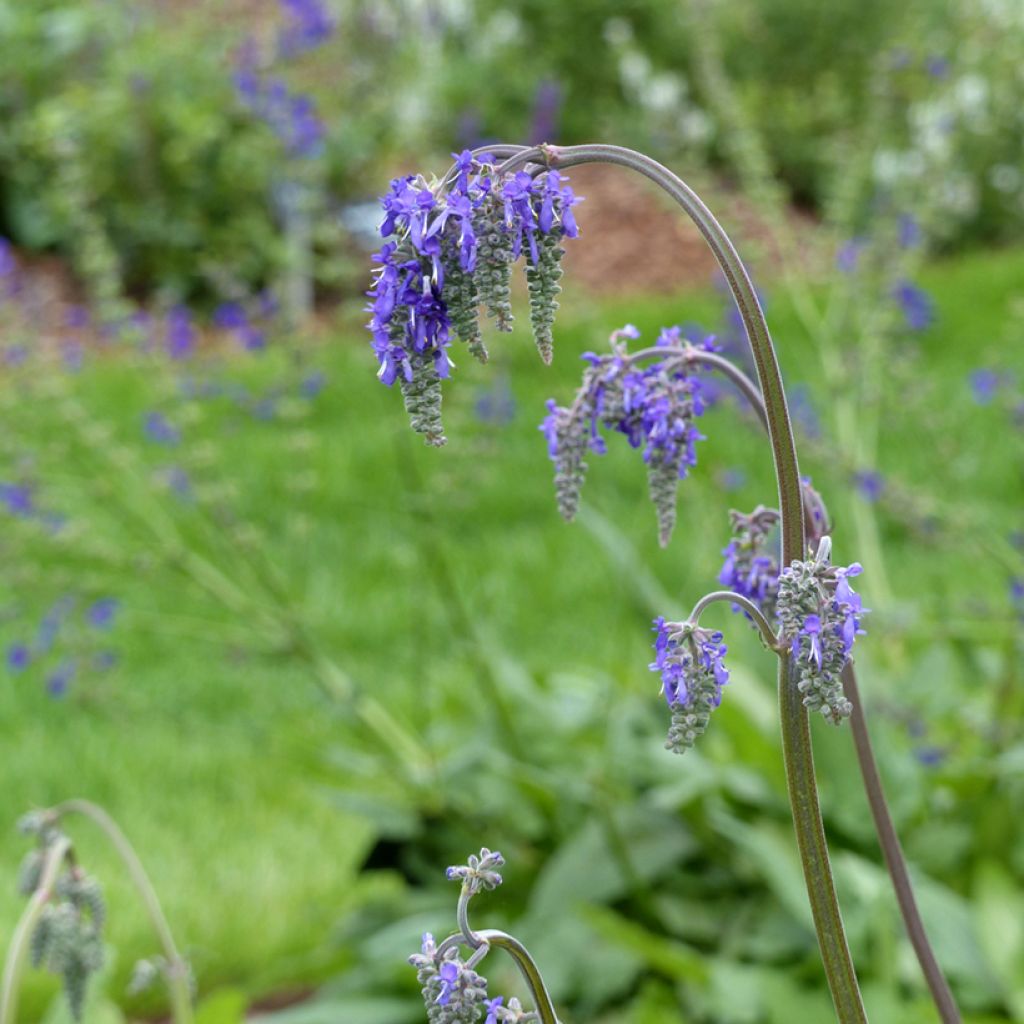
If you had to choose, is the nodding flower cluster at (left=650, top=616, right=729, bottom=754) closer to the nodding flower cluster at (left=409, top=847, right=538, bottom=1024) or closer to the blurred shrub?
the nodding flower cluster at (left=409, top=847, right=538, bottom=1024)

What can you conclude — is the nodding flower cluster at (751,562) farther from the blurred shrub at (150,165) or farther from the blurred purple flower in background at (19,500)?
the blurred shrub at (150,165)

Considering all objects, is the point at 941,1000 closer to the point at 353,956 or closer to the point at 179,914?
the point at 353,956

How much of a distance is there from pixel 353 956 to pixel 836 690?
2.80m

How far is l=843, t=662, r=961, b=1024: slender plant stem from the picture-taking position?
1.54 m

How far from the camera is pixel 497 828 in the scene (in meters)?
4.02

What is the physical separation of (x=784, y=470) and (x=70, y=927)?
1179 millimetres

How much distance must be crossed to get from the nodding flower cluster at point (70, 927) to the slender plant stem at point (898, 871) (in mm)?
983

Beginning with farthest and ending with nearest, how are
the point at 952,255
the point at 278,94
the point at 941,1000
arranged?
1. the point at 952,255
2. the point at 278,94
3. the point at 941,1000

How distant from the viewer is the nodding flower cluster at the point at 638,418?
1485mm

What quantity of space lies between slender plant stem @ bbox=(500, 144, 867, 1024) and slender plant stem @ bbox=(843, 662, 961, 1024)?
0.88 feet

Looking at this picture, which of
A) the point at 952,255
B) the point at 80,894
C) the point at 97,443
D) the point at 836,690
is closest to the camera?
the point at 836,690

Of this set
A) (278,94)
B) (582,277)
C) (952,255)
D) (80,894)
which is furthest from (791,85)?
(80,894)

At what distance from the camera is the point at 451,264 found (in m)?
1.20

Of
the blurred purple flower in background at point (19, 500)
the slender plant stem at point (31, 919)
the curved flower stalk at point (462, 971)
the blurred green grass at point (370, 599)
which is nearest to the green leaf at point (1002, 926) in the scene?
the blurred green grass at point (370, 599)
